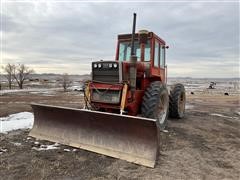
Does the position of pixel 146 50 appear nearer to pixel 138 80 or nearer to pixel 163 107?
pixel 138 80

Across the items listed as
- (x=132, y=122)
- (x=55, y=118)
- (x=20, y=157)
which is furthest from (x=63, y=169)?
(x=55, y=118)

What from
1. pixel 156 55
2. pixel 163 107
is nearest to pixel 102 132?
pixel 163 107

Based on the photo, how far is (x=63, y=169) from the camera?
413 cm

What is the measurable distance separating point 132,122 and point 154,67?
281cm

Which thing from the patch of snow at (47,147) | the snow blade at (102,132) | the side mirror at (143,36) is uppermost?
the side mirror at (143,36)

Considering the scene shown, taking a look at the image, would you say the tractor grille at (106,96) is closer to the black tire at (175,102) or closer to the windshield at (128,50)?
the windshield at (128,50)

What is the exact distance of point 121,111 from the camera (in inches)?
216

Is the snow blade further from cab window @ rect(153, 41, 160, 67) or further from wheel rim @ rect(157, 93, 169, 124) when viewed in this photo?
cab window @ rect(153, 41, 160, 67)

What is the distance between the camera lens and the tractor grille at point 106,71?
5883 mm

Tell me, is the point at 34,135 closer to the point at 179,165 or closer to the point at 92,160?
the point at 92,160

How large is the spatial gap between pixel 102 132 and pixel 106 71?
1621 mm

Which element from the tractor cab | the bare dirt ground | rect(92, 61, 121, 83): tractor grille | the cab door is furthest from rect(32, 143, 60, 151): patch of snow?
the cab door

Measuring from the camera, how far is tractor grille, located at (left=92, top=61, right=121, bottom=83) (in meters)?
5.88

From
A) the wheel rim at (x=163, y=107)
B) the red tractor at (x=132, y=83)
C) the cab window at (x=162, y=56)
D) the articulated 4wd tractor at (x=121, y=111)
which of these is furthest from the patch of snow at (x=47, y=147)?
the cab window at (x=162, y=56)
